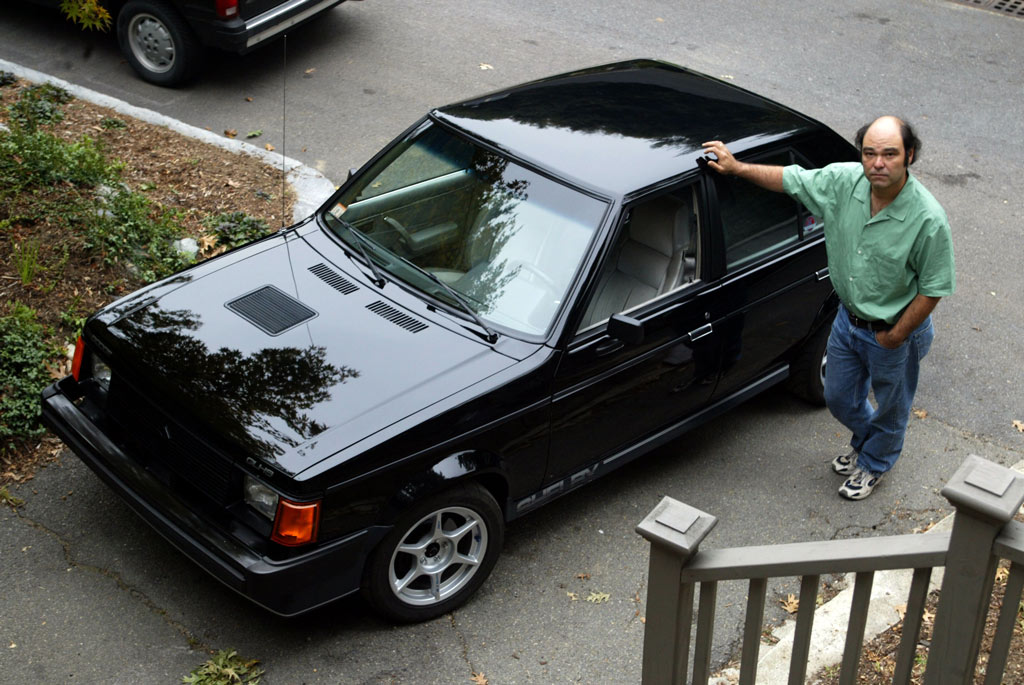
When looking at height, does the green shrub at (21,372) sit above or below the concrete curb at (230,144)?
below

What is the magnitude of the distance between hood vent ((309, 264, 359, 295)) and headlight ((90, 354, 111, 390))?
3.28 ft

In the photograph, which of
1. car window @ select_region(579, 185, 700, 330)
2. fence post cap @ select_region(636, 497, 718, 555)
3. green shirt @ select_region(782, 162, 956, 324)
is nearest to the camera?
fence post cap @ select_region(636, 497, 718, 555)

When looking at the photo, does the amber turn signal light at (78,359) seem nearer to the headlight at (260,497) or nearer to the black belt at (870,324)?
the headlight at (260,497)

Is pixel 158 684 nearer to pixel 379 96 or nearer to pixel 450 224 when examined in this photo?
pixel 450 224

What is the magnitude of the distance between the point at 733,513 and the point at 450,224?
1.99 meters

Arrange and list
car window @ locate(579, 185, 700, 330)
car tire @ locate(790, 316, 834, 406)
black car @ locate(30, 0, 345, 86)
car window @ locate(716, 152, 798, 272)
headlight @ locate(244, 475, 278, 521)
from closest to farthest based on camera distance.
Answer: headlight @ locate(244, 475, 278, 521), car window @ locate(579, 185, 700, 330), car window @ locate(716, 152, 798, 272), car tire @ locate(790, 316, 834, 406), black car @ locate(30, 0, 345, 86)

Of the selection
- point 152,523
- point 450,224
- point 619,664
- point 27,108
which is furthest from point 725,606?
point 27,108

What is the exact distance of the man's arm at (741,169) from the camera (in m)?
5.08

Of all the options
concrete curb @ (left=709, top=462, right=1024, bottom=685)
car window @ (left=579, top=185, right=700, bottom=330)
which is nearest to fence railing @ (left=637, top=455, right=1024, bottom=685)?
concrete curb @ (left=709, top=462, right=1024, bottom=685)

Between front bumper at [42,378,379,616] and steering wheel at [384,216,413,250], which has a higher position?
steering wheel at [384,216,413,250]

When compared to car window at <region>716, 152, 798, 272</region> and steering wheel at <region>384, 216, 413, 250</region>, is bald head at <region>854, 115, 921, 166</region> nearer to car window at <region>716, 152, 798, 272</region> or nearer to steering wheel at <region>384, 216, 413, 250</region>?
car window at <region>716, 152, 798, 272</region>

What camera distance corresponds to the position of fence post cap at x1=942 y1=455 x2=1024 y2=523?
2.53 metres

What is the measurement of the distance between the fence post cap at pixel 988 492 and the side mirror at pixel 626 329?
1972 mm

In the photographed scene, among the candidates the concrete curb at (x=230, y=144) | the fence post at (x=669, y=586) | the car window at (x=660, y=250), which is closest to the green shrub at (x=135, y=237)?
the concrete curb at (x=230, y=144)
